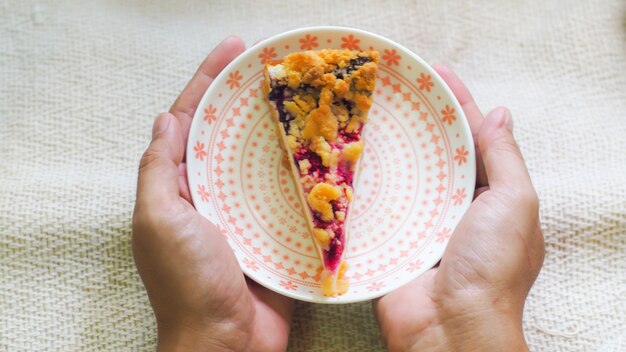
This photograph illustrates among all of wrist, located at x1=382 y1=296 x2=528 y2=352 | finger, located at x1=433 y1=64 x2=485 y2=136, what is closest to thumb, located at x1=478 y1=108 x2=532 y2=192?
finger, located at x1=433 y1=64 x2=485 y2=136

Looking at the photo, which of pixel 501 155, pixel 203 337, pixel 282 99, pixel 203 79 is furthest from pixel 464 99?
pixel 203 337

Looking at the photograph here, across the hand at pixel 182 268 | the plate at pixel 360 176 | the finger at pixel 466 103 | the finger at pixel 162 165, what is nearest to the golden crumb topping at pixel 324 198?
the plate at pixel 360 176

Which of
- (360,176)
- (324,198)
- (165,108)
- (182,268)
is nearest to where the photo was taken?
(182,268)

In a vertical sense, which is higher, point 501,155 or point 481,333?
point 501,155

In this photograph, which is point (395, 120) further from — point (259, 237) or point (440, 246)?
point (259, 237)

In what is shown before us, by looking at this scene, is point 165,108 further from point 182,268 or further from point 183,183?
point 182,268

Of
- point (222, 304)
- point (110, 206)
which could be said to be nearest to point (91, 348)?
point (110, 206)

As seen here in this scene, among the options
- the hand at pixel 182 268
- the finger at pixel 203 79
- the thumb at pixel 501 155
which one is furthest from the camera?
the finger at pixel 203 79

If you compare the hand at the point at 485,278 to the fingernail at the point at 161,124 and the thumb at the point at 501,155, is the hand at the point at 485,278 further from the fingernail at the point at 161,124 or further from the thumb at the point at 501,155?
the fingernail at the point at 161,124
